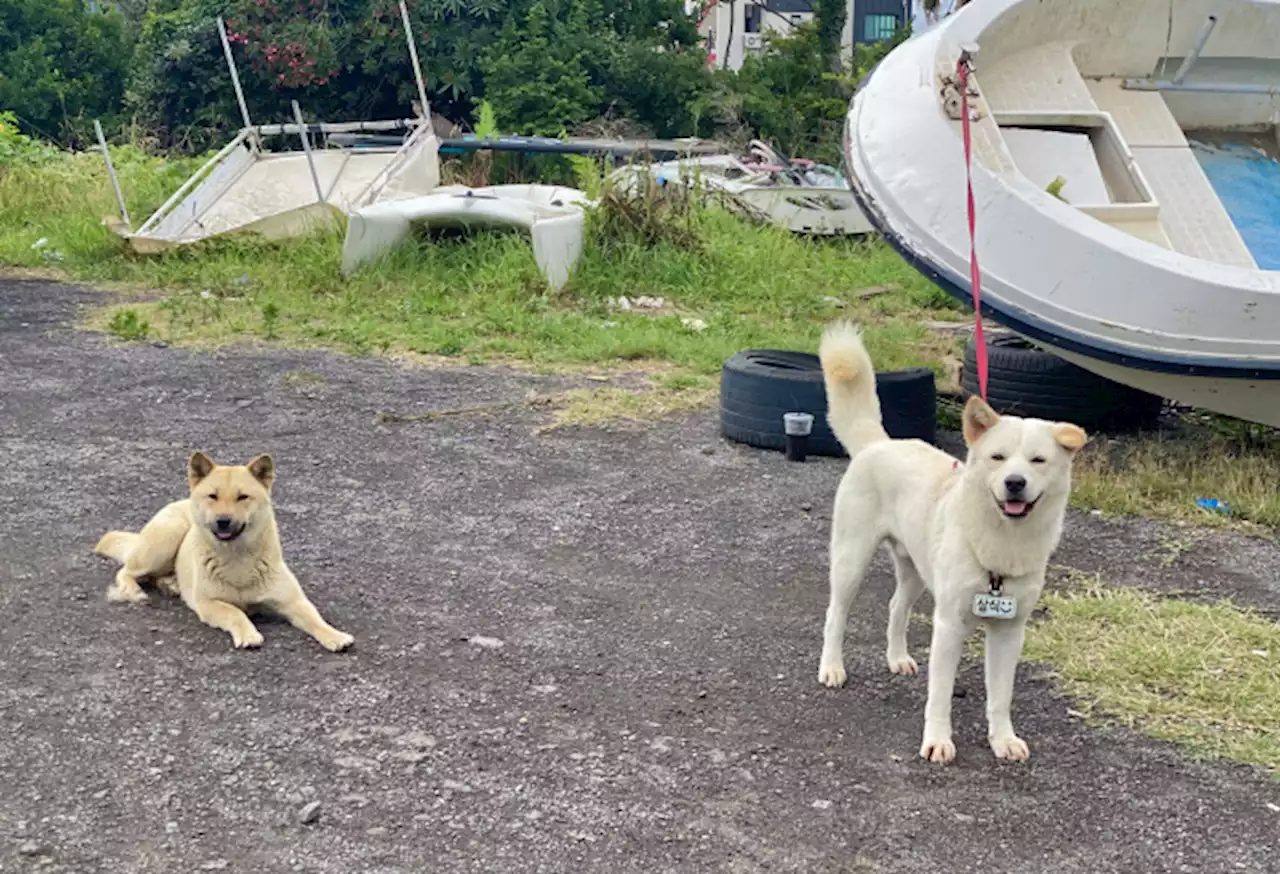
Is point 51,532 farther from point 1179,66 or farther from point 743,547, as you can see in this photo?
point 1179,66

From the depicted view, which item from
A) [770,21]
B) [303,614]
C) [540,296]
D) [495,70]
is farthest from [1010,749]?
[770,21]

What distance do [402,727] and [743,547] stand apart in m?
2.12

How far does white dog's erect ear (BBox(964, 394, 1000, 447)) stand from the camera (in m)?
3.65

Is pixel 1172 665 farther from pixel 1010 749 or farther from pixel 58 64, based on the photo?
pixel 58 64

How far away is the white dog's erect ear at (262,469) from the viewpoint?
4.86m

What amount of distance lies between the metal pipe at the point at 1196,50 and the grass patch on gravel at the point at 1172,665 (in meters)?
4.85

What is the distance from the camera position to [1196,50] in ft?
28.7

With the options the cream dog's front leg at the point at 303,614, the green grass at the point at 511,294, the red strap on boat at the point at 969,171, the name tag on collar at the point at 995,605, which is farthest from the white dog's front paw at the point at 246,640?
the green grass at the point at 511,294

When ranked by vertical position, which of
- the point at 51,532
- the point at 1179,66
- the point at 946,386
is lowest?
the point at 946,386

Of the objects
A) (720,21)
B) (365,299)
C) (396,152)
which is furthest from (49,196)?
(720,21)

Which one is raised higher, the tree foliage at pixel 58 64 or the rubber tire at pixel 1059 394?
the tree foliage at pixel 58 64

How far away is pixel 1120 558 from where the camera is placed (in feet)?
18.6

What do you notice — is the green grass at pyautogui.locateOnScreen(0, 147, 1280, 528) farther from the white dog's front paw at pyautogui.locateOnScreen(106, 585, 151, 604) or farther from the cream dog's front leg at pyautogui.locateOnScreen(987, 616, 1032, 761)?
the white dog's front paw at pyautogui.locateOnScreen(106, 585, 151, 604)

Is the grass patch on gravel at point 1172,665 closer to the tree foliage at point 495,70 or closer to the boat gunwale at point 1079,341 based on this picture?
the boat gunwale at point 1079,341
